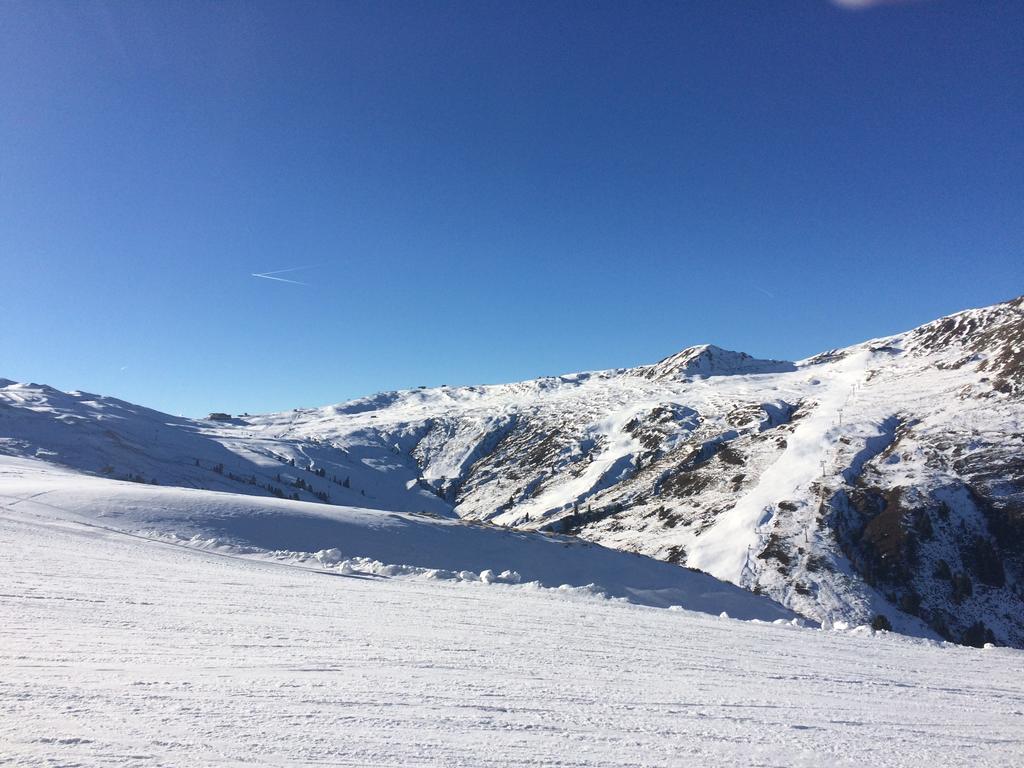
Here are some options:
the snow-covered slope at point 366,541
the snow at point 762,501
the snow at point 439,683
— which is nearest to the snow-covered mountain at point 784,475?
the snow at point 762,501

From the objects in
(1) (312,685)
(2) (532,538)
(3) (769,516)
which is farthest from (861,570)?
(1) (312,685)

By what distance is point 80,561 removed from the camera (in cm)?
1406

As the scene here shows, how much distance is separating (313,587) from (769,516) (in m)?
71.4

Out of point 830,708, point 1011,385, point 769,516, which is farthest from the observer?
point 1011,385

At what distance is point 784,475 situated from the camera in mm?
86188

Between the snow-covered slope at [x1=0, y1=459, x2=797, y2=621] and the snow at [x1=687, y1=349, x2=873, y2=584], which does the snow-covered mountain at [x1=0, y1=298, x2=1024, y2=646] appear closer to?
the snow at [x1=687, y1=349, x2=873, y2=584]

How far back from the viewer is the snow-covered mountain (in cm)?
6069

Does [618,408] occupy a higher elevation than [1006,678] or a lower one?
higher

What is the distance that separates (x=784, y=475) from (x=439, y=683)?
90460 mm

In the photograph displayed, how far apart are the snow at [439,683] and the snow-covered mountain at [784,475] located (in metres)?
53.4

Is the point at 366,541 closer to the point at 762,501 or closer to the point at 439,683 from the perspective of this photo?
the point at 439,683

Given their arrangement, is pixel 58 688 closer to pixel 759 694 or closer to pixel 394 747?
pixel 394 747

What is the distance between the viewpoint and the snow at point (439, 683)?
5539mm

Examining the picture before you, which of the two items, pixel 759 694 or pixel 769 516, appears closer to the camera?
pixel 759 694
